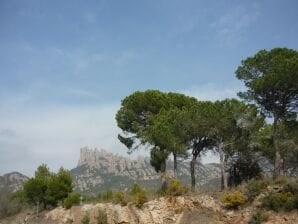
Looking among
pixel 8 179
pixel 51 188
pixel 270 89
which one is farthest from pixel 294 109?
pixel 8 179

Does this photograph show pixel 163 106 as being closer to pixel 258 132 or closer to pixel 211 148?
pixel 211 148

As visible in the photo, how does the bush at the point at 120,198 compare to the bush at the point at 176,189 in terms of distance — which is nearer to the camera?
the bush at the point at 176,189

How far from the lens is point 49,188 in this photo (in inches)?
1779

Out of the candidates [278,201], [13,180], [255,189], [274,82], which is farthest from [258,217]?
[13,180]

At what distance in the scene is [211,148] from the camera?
37562 mm

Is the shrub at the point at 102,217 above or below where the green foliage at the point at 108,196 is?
below

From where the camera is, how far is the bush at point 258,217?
23.4 metres

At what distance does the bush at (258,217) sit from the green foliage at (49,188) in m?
27.3

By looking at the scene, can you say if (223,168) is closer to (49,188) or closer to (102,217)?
(102,217)

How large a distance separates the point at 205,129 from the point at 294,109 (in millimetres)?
7893

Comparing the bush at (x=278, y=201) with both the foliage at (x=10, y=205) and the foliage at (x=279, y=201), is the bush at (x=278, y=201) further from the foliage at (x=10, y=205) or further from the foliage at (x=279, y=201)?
the foliage at (x=10, y=205)

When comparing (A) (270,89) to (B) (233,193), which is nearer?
(B) (233,193)

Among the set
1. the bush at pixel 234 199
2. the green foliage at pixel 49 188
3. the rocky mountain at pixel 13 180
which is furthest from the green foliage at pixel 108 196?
the rocky mountain at pixel 13 180

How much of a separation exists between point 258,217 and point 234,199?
8.83 ft
